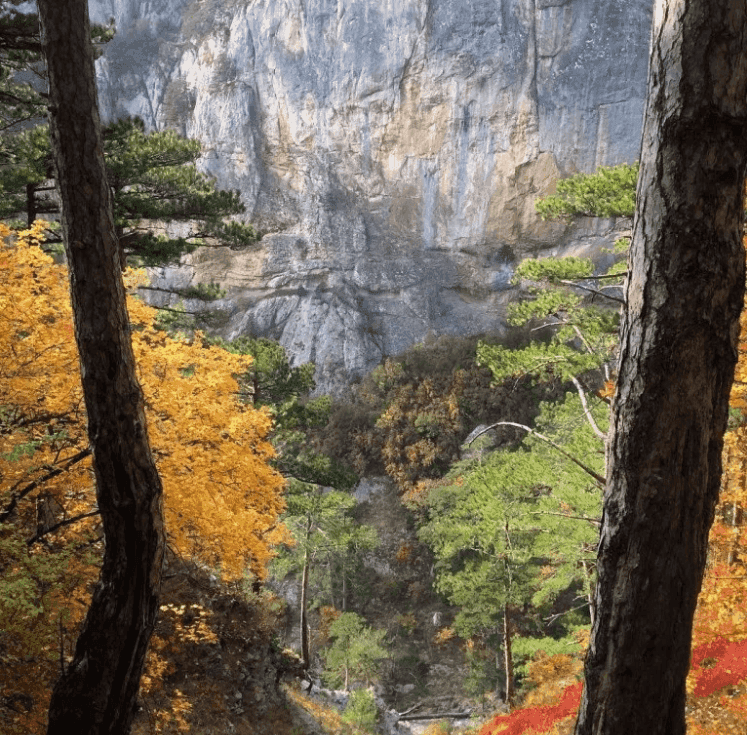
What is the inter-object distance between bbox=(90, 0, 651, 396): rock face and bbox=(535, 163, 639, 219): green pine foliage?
2139cm

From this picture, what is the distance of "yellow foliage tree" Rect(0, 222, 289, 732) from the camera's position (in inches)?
136

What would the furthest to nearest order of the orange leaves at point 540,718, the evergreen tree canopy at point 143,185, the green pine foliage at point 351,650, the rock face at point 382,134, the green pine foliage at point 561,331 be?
the rock face at point 382,134 → the green pine foliage at point 351,650 → the evergreen tree canopy at point 143,185 → the orange leaves at point 540,718 → the green pine foliage at point 561,331

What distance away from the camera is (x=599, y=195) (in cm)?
666

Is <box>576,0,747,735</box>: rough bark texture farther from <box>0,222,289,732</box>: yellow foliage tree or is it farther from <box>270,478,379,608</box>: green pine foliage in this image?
<box>270,478,379,608</box>: green pine foliage

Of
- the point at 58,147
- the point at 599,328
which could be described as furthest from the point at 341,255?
the point at 58,147

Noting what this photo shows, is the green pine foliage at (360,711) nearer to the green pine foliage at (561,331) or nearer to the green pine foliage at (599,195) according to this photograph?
the green pine foliage at (561,331)

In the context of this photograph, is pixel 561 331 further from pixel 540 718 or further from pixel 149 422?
pixel 540 718

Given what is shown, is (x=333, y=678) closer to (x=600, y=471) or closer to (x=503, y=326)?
(x=600, y=471)

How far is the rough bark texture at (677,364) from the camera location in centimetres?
164

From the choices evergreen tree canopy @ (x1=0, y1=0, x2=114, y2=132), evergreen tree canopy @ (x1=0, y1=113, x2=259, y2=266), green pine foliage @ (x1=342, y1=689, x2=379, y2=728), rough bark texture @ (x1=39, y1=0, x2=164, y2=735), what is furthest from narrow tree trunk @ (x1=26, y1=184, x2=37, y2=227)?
green pine foliage @ (x1=342, y1=689, x2=379, y2=728)

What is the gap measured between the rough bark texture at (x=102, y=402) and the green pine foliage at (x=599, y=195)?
537cm

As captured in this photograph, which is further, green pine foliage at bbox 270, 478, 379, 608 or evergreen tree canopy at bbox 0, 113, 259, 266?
green pine foliage at bbox 270, 478, 379, 608

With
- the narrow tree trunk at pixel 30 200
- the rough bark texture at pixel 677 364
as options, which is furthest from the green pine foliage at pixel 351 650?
the rough bark texture at pixel 677 364

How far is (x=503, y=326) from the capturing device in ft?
94.2
